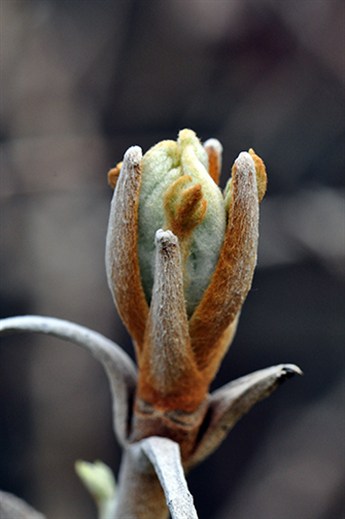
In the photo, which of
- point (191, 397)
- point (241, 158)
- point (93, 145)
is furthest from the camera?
point (93, 145)

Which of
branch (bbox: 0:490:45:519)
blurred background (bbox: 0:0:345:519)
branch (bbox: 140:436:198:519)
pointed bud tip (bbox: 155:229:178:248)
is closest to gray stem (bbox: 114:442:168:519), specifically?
branch (bbox: 140:436:198:519)

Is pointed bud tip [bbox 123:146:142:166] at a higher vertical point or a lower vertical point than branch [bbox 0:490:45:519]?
higher

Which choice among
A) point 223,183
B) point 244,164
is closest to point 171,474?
point 244,164

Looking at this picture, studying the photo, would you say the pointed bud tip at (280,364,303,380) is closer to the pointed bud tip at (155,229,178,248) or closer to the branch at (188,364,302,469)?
the branch at (188,364,302,469)

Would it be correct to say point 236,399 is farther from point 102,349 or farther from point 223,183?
point 223,183

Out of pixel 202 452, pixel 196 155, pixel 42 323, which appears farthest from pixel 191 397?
pixel 196 155

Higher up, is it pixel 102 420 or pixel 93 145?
pixel 93 145

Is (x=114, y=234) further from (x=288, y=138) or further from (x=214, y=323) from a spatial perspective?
(x=288, y=138)

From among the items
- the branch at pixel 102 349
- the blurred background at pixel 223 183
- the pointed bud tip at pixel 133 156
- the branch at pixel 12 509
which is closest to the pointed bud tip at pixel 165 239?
the pointed bud tip at pixel 133 156
